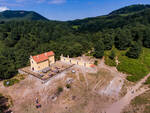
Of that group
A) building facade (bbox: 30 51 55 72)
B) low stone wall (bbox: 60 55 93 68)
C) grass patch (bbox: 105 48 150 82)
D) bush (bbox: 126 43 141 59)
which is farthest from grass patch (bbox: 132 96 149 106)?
building facade (bbox: 30 51 55 72)

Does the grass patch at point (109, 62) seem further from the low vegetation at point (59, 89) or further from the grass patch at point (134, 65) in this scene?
the low vegetation at point (59, 89)

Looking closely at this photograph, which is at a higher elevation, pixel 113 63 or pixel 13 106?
pixel 113 63

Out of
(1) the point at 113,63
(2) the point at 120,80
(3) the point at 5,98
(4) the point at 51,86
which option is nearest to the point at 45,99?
(4) the point at 51,86

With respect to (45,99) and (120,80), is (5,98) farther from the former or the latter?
(120,80)

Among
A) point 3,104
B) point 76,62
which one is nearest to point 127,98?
point 76,62

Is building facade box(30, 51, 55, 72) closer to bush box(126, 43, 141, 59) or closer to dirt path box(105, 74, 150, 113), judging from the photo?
dirt path box(105, 74, 150, 113)

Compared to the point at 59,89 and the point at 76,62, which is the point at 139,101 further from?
the point at 76,62
